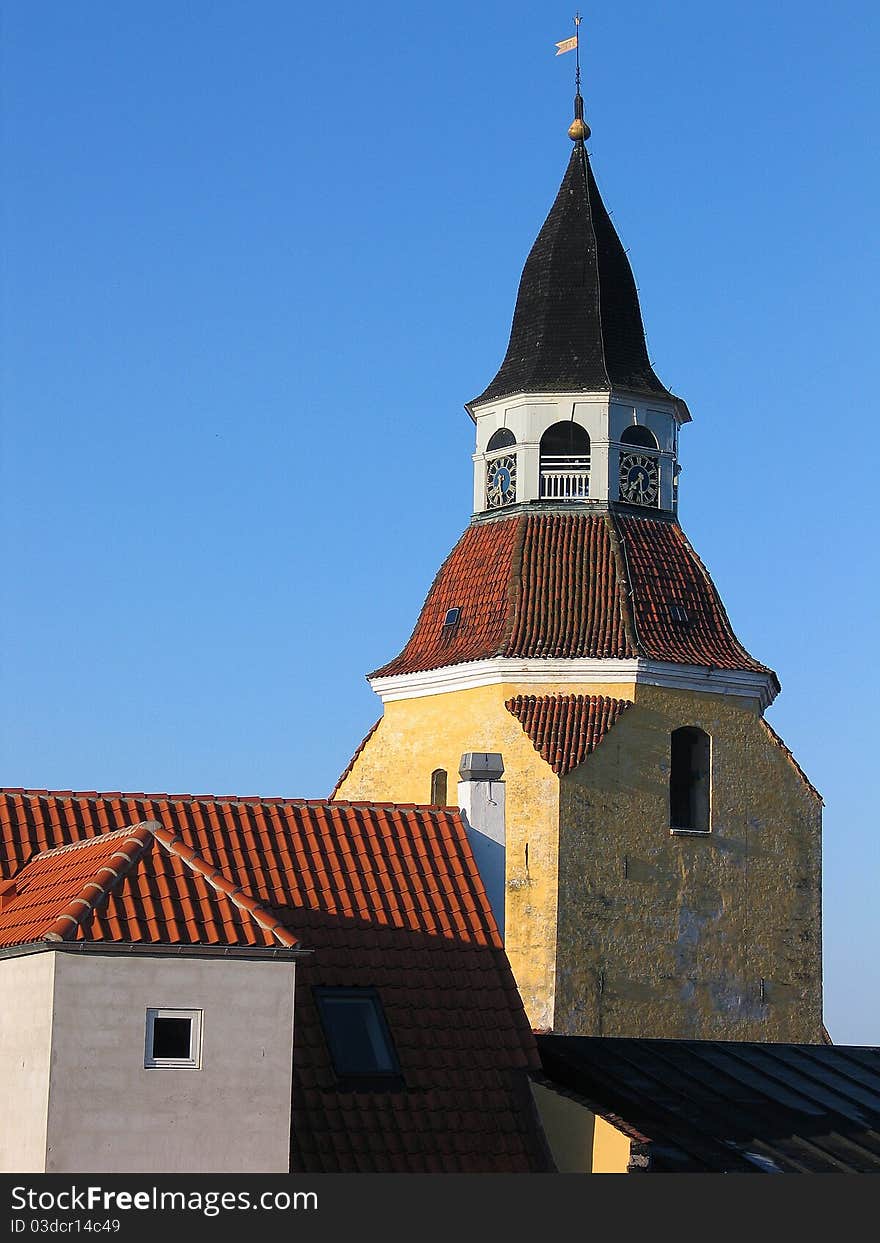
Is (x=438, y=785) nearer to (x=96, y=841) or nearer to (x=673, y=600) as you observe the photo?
(x=673, y=600)

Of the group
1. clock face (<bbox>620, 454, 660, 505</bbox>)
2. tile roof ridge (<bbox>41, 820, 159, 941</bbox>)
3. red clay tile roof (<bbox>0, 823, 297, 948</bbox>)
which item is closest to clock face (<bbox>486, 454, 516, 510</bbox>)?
clock face (<bbox>620, 454, 660, 505</bbox>)

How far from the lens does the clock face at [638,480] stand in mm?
45625

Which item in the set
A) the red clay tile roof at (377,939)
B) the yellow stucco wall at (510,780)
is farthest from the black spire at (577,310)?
the red clay tile roof at (377,939)

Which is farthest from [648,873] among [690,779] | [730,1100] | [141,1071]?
[141,1071]

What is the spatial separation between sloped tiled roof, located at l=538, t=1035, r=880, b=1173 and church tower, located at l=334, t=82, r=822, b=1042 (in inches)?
454

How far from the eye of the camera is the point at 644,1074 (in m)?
27.3

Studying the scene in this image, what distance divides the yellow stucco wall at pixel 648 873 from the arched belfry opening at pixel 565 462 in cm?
431

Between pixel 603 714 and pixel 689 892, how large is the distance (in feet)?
11.2

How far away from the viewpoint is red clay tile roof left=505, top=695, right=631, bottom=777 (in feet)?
138

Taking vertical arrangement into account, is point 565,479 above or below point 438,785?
above

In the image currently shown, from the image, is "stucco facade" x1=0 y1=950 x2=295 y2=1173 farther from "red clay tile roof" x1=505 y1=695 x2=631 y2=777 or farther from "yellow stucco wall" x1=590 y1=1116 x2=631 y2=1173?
"red clay tile roof" x1=505 y1=695 x2=631 y2=777

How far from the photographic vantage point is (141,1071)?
69.7 feet

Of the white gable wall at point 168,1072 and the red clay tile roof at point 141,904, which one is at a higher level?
the red clay tile roof at point 141,904

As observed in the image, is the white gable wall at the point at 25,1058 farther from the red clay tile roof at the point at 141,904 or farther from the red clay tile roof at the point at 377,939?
the red clay tile roof at the point at 377,939
